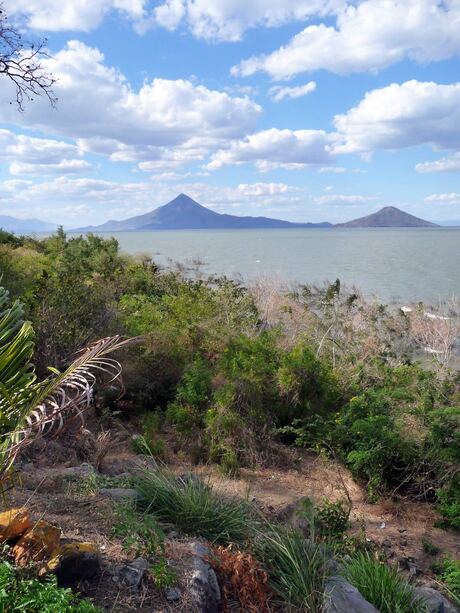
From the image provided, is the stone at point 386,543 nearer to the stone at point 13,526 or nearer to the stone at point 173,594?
the stone at point 173,594

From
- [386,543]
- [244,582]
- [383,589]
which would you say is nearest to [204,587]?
[244,582]

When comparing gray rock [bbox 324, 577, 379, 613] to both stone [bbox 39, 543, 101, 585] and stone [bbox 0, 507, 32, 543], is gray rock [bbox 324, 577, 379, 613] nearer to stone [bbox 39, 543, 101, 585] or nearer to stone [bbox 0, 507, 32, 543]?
stone [bbox 39, 543, 101, 585]

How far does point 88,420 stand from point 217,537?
17.5 feet

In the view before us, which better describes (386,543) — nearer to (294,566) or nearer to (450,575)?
(450,575)

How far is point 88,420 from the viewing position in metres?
9.48

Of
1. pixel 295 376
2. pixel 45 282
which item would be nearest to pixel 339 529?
pixel 295 376

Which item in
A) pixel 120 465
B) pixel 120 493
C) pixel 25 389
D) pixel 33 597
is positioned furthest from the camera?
pixel 120 465

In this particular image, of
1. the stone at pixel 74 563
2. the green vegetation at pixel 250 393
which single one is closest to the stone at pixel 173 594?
the stone at pixel 74 563

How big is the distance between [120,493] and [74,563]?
1660 millimetres

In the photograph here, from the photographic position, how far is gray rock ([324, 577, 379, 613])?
402cm

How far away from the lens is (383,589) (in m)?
4.42

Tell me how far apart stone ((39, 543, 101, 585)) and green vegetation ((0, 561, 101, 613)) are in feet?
0.75

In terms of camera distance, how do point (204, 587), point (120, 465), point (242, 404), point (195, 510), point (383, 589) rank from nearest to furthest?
point (204, 587)
point (383, 589)
point (195, 510)
point (120, 465)
point (242, 404)

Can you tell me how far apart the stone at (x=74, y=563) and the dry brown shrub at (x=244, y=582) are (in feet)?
2.98
